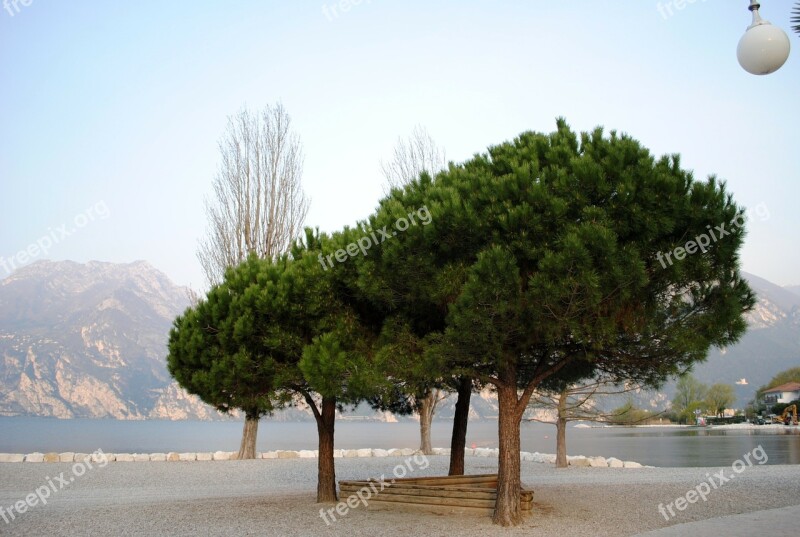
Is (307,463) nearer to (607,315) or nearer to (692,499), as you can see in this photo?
(692,499)

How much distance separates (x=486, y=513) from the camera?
11719 millimetres

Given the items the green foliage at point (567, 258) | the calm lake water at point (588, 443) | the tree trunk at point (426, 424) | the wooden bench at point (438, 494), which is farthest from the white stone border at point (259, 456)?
the green foliage at point (567, 258)

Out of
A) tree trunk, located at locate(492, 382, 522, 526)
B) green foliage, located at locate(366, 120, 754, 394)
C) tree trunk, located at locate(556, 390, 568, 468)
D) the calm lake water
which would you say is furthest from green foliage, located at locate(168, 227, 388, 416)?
the calm lake water

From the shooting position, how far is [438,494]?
12352mm

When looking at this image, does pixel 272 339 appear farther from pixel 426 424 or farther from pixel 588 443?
pixel 588 443

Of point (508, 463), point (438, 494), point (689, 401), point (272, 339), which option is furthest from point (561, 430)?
point (689, 401)

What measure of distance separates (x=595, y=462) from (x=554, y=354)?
13.8m

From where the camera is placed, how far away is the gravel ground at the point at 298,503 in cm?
1098

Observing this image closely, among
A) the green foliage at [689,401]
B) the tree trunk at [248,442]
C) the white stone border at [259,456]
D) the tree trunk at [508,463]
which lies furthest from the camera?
the green foliage at [689,401]

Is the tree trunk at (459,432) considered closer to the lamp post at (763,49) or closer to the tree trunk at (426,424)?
the lamp post at (763,49)

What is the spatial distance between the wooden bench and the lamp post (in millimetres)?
8046

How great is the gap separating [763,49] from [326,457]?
Answer: 429 inches

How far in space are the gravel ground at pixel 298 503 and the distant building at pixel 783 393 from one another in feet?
283

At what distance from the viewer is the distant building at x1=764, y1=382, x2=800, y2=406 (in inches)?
3723
